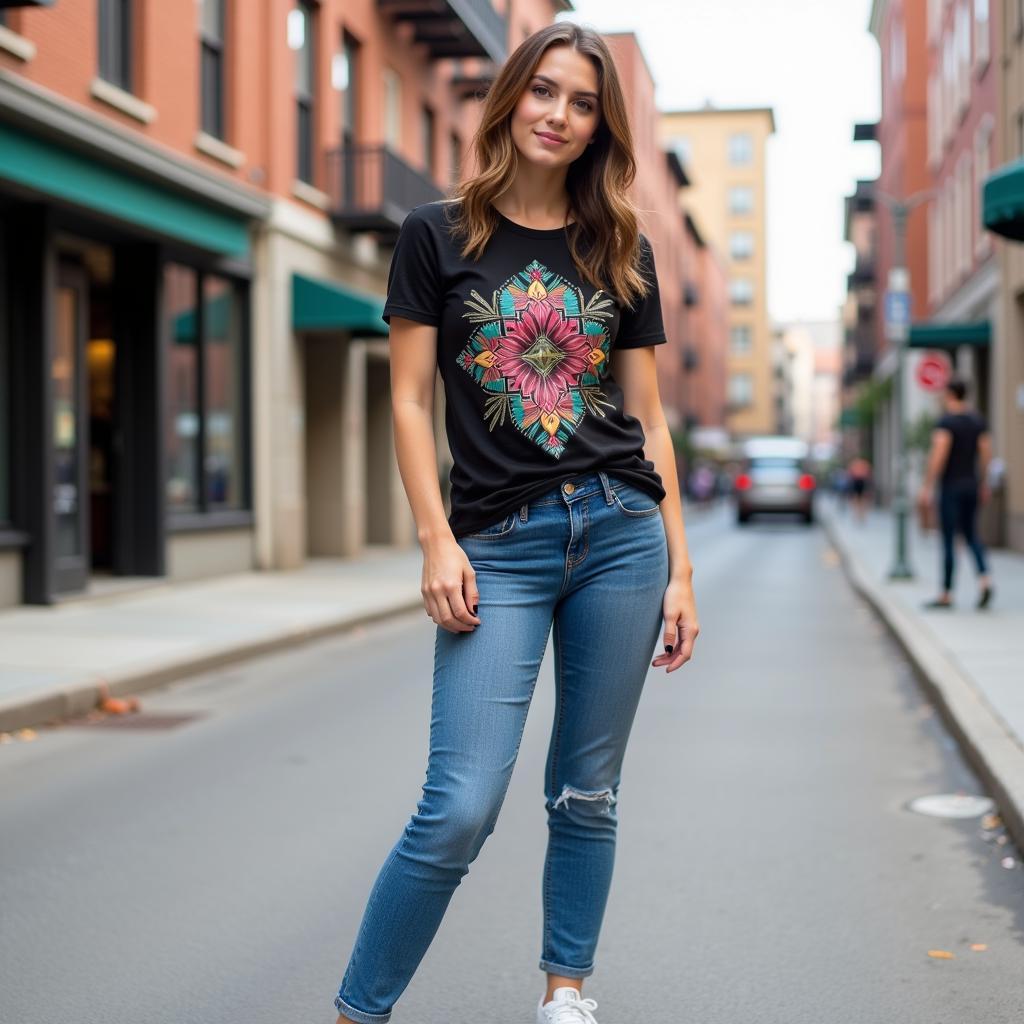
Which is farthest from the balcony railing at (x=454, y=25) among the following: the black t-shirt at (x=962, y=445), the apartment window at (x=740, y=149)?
the apartment window at (x=740, y=149)

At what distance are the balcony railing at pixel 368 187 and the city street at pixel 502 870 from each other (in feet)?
37.6

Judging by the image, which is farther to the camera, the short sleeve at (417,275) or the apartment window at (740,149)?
the apartment window at (740,149)

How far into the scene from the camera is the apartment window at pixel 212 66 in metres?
15.2

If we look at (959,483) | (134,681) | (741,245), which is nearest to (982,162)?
(959,483)

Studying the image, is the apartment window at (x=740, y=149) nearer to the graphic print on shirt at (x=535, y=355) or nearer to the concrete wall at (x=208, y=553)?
the concrete wall at (x=208, y=553)

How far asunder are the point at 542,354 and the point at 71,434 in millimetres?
10455

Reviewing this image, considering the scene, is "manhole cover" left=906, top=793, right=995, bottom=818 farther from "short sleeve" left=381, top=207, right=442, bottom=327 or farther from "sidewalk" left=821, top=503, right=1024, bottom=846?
"short sleeve" left=381, top=207, right=442, bottom=327

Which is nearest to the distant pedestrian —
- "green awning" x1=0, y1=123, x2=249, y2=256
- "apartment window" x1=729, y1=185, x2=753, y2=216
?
"green awning" x1=0, y1=123, x2=249, y2=256

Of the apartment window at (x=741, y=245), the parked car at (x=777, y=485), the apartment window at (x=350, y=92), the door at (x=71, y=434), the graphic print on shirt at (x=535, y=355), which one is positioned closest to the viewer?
the graphic print on shirt at (x=535, y=355)

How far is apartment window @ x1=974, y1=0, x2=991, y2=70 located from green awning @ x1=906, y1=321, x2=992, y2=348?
4.48 m

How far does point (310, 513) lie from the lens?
19.2 meters

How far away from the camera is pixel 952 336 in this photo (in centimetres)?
2398

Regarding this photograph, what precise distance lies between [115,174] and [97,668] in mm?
5978

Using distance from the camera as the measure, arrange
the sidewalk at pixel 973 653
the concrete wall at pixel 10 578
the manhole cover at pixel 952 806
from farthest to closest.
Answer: the concrete wall at pixel 10 578 → the sidewalk at pixel 973 653 → the manhole cover at pixel 952 806
